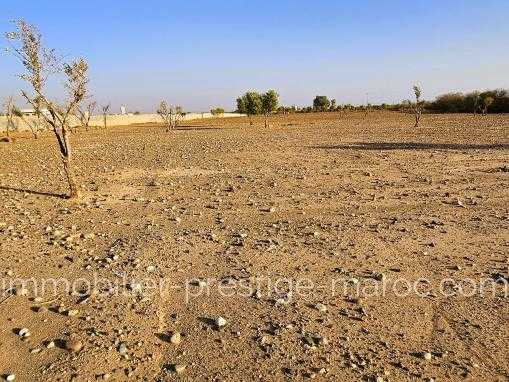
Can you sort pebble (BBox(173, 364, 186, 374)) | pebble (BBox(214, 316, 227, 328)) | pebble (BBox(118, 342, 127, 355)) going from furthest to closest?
pebble (BBox(214, 316, 227, 328)), pebble (BBox(118, 342, 127, 355)), pebble (BBox(173, 364, 186, 374))

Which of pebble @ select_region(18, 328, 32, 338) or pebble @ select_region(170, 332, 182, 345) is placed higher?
pebble @ select_region(18, 328, 32, 338)

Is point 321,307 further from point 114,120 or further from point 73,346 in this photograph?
point 114,120

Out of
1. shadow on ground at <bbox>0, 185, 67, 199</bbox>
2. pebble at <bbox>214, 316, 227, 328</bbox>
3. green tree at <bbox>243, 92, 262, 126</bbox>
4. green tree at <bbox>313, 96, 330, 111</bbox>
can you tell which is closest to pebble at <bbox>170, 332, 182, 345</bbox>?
pebble at <bbox>214, 316, 227, 328</bbox>

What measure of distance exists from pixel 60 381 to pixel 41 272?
11.2 feet

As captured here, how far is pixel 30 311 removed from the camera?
6480 millimetres

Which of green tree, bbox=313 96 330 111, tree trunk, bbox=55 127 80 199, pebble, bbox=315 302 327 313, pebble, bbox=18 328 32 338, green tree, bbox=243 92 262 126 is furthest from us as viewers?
green tree, bbox=313 96 330 111

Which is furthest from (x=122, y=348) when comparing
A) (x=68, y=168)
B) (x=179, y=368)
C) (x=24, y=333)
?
(x=68, y=168)

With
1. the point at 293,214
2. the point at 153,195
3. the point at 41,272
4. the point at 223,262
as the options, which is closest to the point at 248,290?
the point at 223,262

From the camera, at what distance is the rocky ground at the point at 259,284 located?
521 centimetres

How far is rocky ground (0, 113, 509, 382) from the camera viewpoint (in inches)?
205

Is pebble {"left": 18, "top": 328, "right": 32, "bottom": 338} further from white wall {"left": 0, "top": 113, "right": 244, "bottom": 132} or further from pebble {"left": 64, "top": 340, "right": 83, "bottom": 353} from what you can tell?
white wall {"left": 0, "top": 113, "right": 244, "bottom": 132}

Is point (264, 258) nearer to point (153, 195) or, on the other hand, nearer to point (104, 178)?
point (153, 195)

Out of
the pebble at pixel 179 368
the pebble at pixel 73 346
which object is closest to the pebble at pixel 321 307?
the pebble at pixel 179 368

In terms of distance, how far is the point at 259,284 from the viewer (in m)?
7.20
